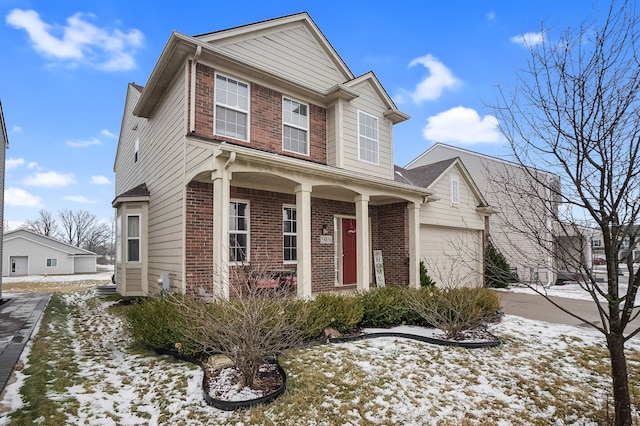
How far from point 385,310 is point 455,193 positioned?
7792 millimetres

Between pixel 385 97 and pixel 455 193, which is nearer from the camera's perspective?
pixel 385 97

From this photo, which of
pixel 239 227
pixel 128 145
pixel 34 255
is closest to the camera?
pixel 239 227

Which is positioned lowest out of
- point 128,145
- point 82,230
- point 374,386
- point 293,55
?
point 374,386

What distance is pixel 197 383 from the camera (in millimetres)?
4199

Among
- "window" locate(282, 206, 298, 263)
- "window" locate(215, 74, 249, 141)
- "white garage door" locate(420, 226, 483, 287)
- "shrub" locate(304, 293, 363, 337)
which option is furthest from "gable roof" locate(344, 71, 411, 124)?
"shrub" locate(304, 293, 363, 337)

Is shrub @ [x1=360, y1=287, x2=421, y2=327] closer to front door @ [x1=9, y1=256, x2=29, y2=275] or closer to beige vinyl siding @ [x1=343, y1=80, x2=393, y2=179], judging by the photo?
beige vinyl siding @ [x1=343, y1=80, x2=393, y2=179]

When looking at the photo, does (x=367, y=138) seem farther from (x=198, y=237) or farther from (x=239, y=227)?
(x=198, y=237)

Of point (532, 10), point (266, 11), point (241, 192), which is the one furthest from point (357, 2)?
point (532, 10)

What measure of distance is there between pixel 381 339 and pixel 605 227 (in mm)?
3868

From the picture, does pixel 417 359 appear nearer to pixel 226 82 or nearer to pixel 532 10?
pixel 532 10

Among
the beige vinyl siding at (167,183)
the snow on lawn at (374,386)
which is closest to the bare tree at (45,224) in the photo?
the beige vinyl siding at (167,183)

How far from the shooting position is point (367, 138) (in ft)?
36.2

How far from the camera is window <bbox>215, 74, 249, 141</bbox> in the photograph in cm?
823

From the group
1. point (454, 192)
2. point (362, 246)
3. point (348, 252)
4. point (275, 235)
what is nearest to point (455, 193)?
point (454, 192)
